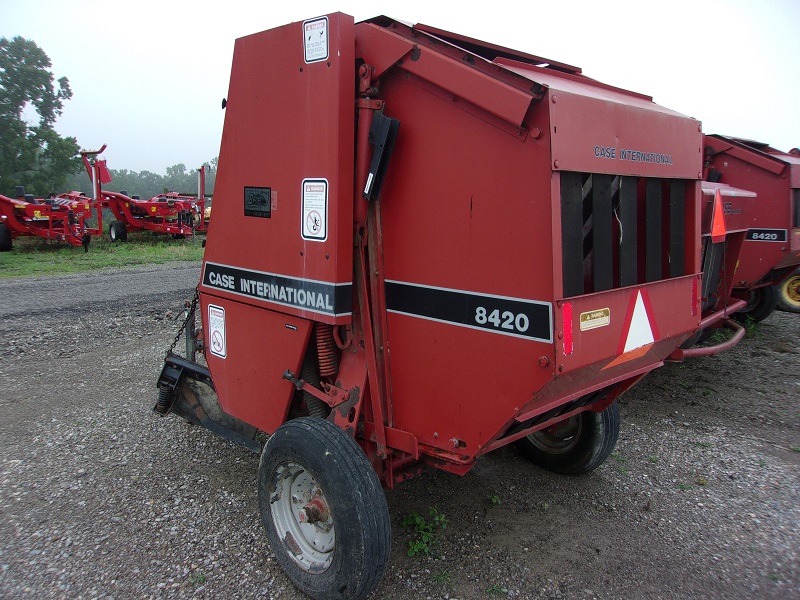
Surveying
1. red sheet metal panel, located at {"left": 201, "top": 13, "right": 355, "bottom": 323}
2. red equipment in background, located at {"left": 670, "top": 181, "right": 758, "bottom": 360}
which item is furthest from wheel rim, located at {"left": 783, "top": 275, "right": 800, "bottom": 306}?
red sheet metal panel, located at {"left": 201, "top": 13, "right": 355, "bottom": 323}

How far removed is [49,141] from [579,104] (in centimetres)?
3546

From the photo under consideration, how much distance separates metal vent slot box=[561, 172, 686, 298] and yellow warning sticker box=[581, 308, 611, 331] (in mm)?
96

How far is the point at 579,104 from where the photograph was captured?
223 cm

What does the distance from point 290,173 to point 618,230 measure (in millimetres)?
1569

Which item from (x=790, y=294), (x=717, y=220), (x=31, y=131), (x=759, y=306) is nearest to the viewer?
(x=717, y=220)

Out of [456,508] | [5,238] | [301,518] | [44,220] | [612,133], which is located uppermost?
[44,220]

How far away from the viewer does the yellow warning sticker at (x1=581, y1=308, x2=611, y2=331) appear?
7.68ft

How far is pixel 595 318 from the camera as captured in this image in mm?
2400

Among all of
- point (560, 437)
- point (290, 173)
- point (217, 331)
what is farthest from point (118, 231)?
point (560, 437)

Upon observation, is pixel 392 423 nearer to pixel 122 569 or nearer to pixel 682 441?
pixel 122 569

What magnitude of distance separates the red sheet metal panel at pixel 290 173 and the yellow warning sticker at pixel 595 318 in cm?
106

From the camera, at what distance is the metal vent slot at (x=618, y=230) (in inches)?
89.7

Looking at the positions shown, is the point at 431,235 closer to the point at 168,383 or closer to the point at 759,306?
the point at 168,383

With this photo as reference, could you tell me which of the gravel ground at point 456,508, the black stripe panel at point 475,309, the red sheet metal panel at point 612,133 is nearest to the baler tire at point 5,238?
the gravel ground at point 456,508
